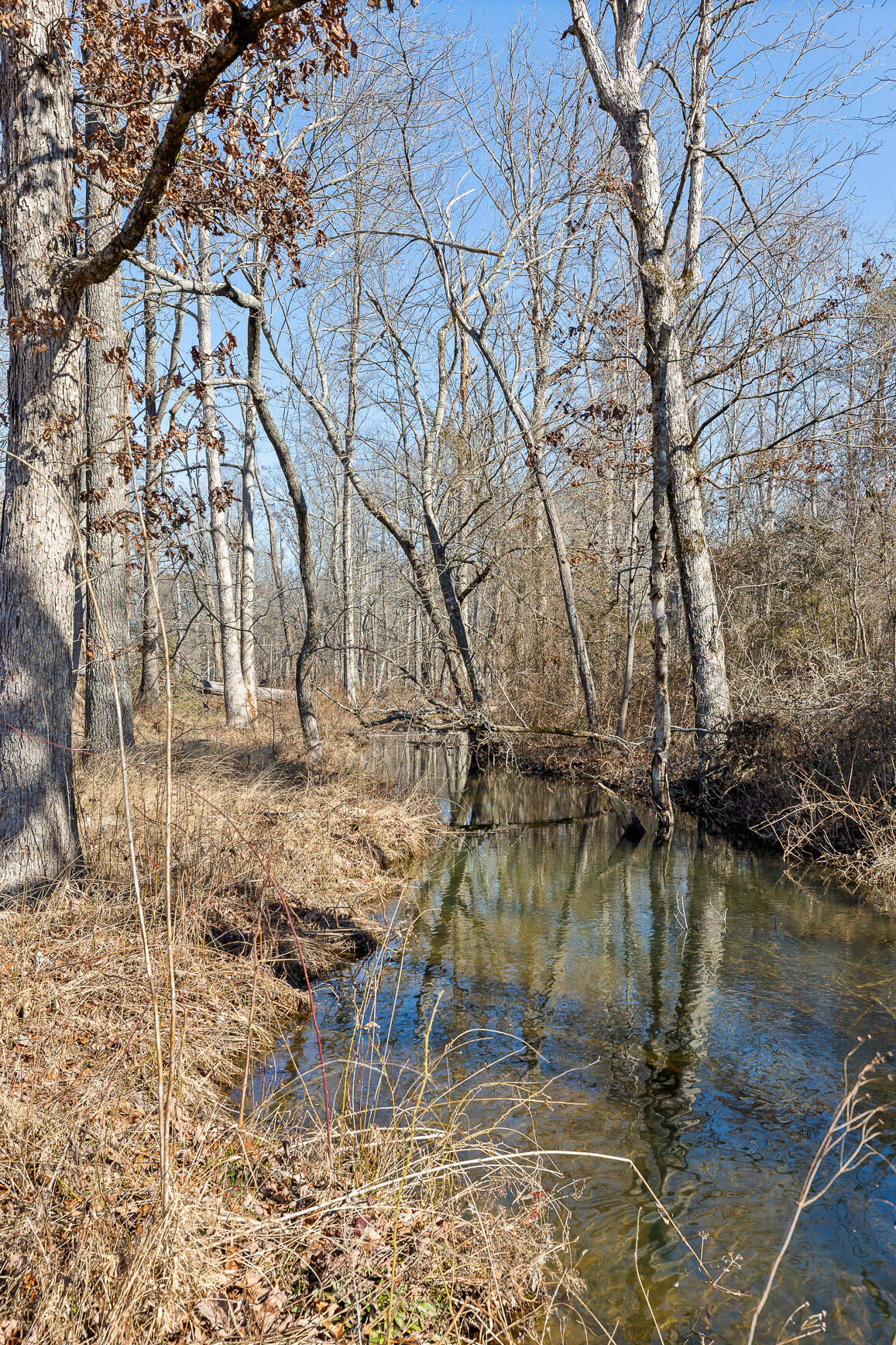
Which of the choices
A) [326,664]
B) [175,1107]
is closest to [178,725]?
[175,1107]

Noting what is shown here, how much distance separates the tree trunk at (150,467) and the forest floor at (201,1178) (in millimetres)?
2620

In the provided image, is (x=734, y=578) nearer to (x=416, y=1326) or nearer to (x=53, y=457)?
(x=53, y=457)

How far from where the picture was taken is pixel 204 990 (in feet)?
17.2

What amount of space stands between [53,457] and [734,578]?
12763mm

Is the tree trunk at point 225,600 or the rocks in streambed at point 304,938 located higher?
the tree trunk at point 225,600

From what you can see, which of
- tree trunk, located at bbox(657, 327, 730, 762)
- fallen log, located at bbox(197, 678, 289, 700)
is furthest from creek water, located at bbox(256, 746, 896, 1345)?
fallen log, located at bbox(197, 678, 289, 700)

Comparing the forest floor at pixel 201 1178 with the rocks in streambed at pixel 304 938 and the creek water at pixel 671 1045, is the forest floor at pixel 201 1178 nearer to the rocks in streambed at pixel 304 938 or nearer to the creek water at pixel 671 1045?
the rocks in streambed at pixel 304 938

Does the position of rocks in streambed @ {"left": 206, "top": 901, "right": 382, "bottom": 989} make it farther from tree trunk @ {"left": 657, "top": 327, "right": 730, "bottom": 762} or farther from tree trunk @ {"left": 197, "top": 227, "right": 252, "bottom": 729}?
tree trunk @ {"left": 197, "top": 227, "right": 252, "bottom": 729}

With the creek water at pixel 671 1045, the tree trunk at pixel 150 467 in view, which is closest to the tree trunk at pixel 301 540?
the tree trunk at pixel 150 467

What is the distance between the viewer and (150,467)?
30.9 feet

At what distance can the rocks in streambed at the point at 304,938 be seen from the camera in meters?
6.16

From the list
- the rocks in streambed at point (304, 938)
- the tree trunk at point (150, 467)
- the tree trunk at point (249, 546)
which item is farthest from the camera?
the tree trunk at point (249, 546)

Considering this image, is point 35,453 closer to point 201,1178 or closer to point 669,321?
point 201,1178

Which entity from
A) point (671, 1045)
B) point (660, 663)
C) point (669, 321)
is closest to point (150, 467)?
point (660, 663)
